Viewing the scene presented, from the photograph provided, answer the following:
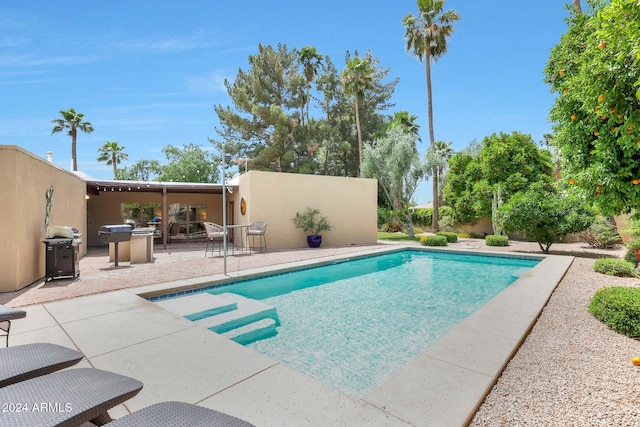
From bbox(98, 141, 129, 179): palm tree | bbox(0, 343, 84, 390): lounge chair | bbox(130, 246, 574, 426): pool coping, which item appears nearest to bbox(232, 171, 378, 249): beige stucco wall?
bbox(130, 246, 574, 426): pool coping

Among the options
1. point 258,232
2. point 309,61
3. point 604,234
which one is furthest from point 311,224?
point 309,61

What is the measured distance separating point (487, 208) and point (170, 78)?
57.8 feet

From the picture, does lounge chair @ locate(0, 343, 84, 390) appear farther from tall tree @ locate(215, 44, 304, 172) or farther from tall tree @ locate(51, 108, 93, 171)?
tall tree @ locate(51, 108, 93, 171)

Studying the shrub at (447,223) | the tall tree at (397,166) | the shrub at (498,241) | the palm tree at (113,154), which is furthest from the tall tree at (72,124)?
the shrub at (498,241)

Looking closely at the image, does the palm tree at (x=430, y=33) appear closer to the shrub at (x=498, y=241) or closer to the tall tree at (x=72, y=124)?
the shrub at (x=498, y=241)

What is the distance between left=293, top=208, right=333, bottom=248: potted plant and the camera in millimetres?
12281

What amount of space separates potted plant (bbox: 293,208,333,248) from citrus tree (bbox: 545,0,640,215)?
29.5ft

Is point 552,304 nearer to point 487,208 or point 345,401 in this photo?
point 345,401

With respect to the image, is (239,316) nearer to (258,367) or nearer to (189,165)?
(258,367)

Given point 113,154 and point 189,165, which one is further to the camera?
point 113,154

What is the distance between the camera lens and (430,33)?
58.4 ft

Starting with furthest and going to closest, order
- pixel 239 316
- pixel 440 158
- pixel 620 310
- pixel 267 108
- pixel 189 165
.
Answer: pixel 189 165
pixel 267 108
pixel 440 158
pixel 239 316
pixel 620 310

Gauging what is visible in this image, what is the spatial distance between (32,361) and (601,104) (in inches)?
201

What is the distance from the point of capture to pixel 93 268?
755 cm
